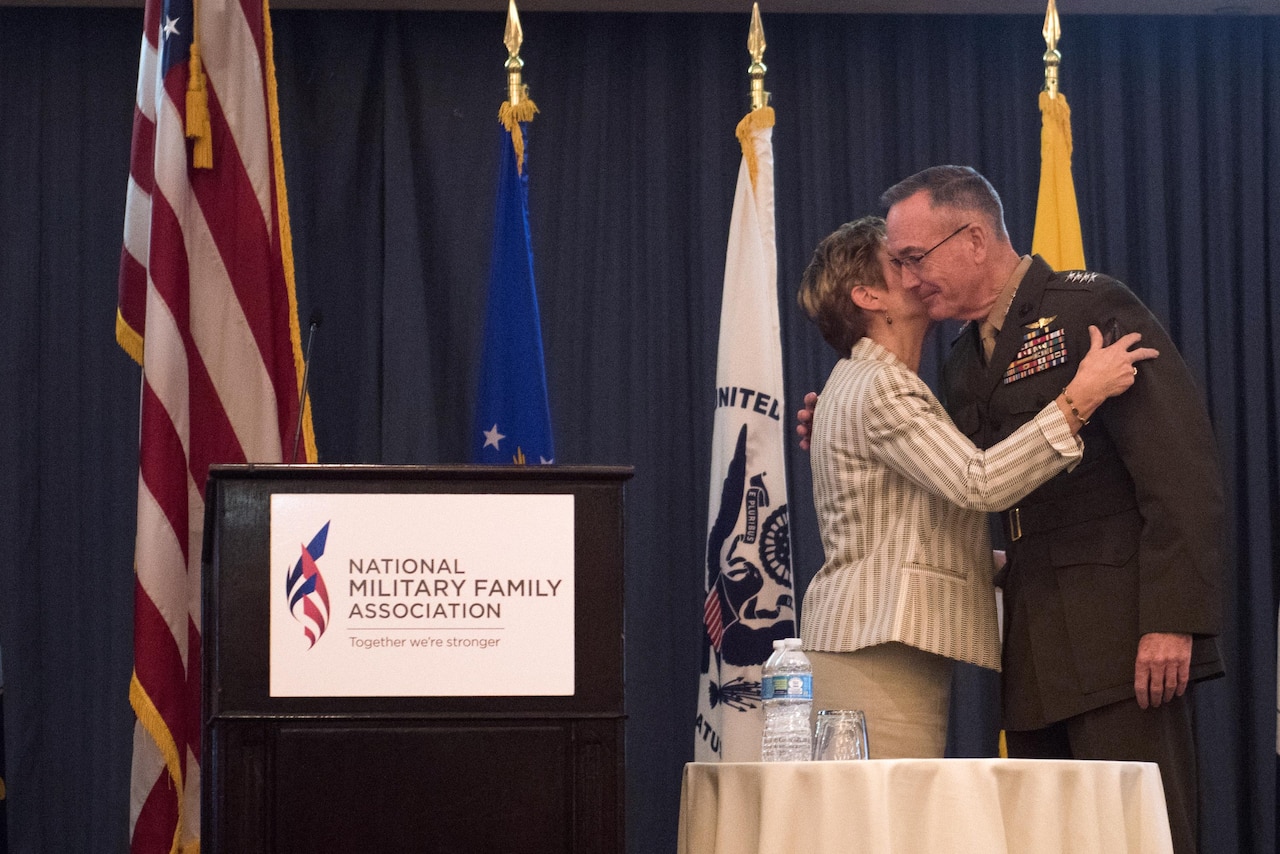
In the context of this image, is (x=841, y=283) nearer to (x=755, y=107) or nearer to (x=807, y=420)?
(x=807, y=420)

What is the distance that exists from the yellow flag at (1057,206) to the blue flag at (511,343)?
4.37 ft

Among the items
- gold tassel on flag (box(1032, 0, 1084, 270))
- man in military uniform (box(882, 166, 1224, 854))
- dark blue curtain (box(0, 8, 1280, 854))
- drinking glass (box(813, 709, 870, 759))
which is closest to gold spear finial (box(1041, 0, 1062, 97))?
gold tassel on flag (box(1032, 0, 1084, 270))

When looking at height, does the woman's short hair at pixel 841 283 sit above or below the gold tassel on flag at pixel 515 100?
below

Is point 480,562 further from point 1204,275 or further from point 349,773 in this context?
point 1204,275

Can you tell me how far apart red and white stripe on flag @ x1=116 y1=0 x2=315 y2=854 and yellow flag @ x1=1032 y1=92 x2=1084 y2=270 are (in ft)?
6.38

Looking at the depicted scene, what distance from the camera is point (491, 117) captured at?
4680 mm

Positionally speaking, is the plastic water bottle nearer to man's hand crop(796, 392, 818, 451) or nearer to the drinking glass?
the drinking glass

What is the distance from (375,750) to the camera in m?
1.83

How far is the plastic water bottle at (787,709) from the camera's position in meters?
2.52

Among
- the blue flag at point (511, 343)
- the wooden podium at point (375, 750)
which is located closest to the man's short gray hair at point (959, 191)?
the wooden podium at point (375, 750)

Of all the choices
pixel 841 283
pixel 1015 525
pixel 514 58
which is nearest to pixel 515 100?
pixel 514 58

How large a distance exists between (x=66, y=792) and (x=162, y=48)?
2.14 meters

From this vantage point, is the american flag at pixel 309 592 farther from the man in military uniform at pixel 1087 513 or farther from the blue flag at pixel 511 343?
the blue flag at pixel 511 343

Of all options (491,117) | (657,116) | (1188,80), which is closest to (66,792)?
(491,117)
